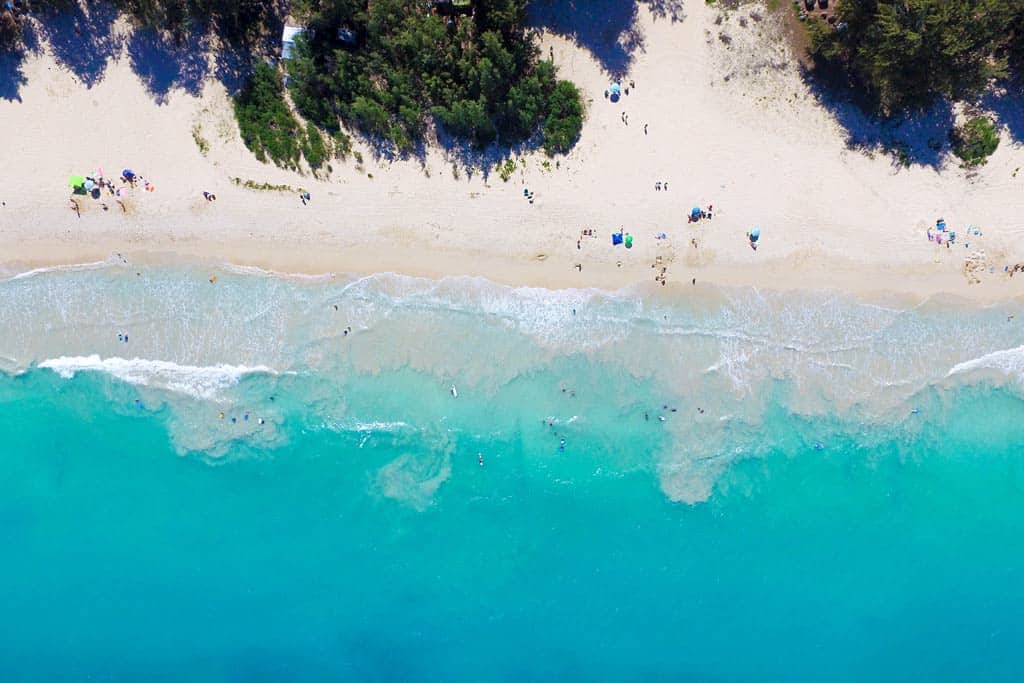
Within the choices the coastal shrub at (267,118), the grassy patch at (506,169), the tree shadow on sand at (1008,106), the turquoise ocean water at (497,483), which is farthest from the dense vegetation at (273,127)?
the tree shadow on sand at (1008,106)

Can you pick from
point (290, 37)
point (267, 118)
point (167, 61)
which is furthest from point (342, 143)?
point (167, 61)

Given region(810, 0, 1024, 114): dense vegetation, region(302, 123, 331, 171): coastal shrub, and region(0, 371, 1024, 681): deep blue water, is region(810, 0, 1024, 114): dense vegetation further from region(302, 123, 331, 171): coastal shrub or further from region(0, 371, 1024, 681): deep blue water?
region(302, 123, 331, 171): coastal shrub

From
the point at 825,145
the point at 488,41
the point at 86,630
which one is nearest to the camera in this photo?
the point at 488,41

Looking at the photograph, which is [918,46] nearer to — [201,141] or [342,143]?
[342,143]

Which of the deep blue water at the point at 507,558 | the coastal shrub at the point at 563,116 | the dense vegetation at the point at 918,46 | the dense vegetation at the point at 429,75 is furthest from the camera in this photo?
the deep blue water at the point at 507,558

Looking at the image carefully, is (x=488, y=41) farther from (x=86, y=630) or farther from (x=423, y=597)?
(x=86, y=630)

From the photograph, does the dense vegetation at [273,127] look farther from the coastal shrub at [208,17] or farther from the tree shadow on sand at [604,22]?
the tree shadow on sand at [604,22]

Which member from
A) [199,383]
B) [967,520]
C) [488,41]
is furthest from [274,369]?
[967,520]
